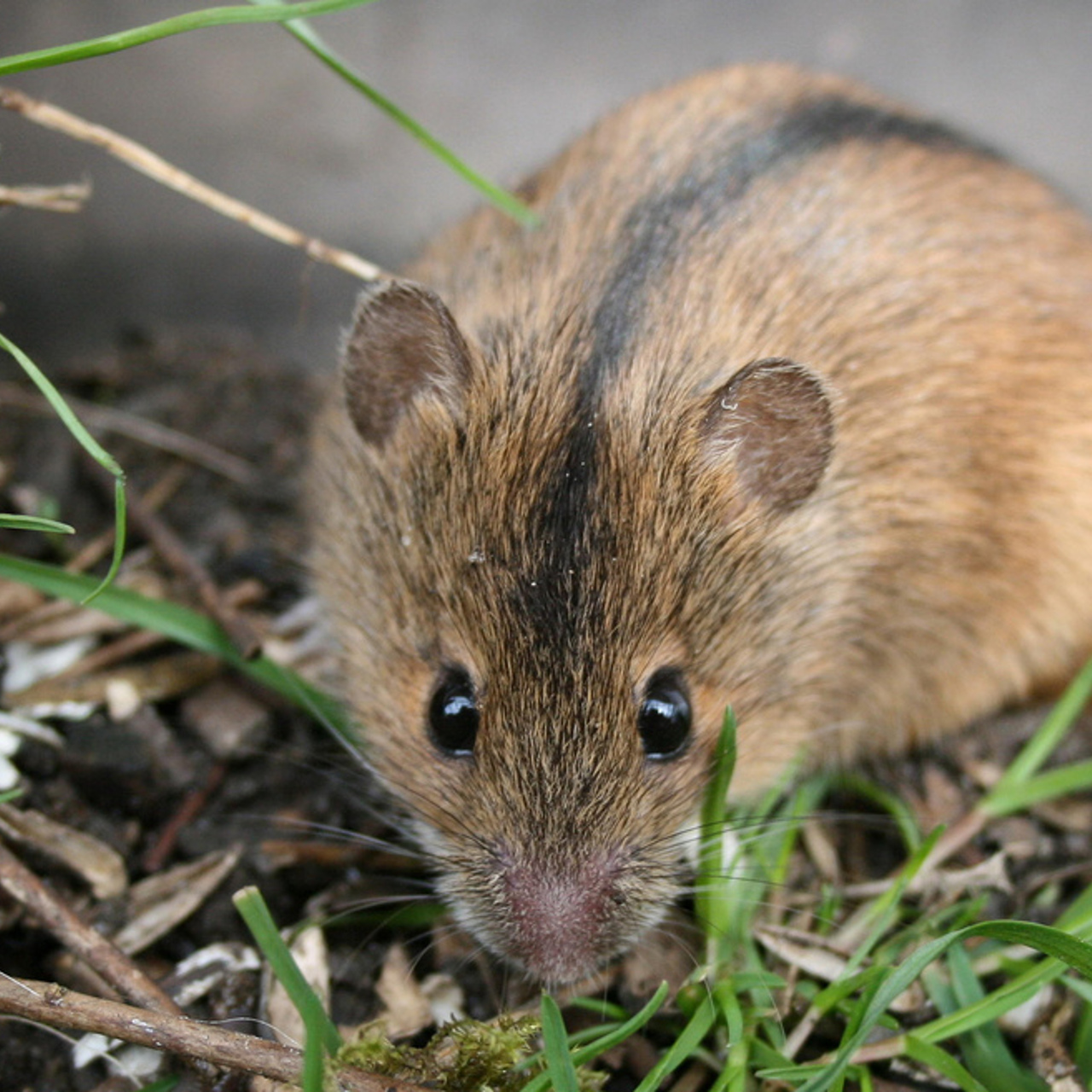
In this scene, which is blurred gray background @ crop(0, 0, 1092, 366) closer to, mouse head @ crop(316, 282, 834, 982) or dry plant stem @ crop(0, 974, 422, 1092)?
mouse head @ crop(316, 282, 834, 982)

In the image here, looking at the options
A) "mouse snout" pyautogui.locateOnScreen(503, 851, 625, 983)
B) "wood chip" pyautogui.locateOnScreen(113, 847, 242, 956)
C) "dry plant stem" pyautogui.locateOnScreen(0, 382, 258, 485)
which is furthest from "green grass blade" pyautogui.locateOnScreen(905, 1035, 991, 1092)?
"dry plant stem" pyautogui.locateOnScreen(0, 382, 258, 485)

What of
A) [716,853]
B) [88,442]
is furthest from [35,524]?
[716,853]

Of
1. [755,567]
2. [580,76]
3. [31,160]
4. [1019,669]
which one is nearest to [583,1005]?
[755,567]

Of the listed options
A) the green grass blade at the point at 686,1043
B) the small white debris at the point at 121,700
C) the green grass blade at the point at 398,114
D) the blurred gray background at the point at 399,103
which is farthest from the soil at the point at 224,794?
the green grass blade at the point at 398,114

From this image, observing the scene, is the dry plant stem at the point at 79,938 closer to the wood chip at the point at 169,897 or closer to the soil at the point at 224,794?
the soil at the point at 224,794

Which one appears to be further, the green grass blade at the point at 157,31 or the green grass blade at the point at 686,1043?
the green grass blade at the point at 157,31

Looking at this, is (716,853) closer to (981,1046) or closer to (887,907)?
(887,907)
